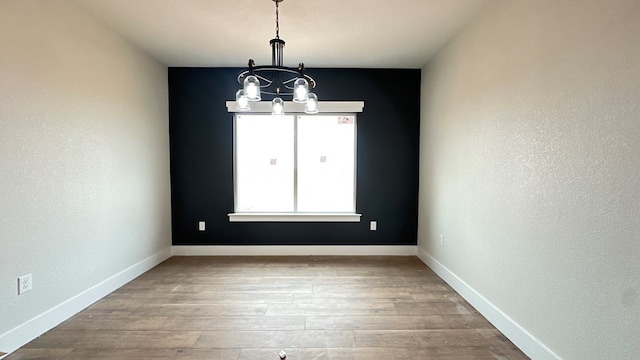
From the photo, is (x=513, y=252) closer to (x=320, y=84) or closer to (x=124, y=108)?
(x=320, y=84)

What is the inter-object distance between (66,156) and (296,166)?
7.83 ft

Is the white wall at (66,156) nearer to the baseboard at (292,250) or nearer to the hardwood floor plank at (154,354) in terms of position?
the hardwood floor plank at (154,354)

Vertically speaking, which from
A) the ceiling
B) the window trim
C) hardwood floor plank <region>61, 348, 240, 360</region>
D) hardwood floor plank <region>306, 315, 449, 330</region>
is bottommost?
hardwood floor plank <region>61, 348, 240, 360</region>

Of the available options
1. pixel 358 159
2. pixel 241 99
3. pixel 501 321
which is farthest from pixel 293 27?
pixel 501 321

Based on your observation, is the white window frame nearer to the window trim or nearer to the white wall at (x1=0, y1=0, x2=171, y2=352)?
the window trim

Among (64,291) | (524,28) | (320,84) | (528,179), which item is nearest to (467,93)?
(524,28)

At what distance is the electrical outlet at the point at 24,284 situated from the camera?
1.90 m

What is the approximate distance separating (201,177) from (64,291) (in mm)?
1902

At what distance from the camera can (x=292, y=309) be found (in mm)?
2395

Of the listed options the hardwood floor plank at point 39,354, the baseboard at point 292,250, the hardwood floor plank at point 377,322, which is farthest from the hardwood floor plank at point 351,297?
the hardwood floor plank at point 39,354

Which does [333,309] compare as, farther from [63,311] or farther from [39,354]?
[63,311]

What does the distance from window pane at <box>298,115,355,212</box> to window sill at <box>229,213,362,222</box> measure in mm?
119

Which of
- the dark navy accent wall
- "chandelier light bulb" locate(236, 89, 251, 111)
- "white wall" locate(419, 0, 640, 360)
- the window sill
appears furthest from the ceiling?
the window sill

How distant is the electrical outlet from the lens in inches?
74.9
